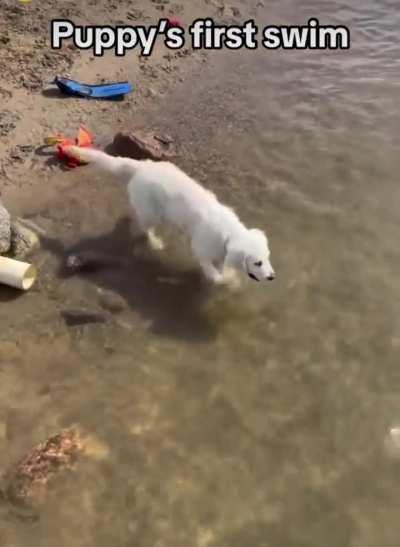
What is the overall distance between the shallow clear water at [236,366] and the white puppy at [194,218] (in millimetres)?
380

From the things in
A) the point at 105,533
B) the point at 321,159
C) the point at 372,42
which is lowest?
the point at 105,533

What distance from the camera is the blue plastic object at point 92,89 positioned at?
890 centimetres

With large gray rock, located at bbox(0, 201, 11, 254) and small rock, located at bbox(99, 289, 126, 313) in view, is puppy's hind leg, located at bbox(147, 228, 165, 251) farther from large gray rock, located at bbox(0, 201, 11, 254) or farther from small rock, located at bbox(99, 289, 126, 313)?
large gray rock, located at bbox(0, 201, 11, 254)

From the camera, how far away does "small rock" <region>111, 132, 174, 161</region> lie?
791cm

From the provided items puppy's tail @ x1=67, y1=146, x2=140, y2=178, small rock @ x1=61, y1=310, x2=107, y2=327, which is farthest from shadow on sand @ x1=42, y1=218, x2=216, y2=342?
puppy's tail @ x1=67, y1=146, x2=140, y2=178

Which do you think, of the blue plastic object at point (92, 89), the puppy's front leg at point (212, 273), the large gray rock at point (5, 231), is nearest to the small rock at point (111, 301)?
the puppy's front leg at point (212, 273)

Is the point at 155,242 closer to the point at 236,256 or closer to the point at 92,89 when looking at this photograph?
the point at 236,256

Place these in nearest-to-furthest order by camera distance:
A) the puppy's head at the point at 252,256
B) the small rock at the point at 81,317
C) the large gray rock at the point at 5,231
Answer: the puppy's head at the point at 252,256 → the small rock at the point at 81,317 → the large gray rock at the point at 5,231

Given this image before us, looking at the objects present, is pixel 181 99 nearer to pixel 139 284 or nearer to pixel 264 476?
pixel 139 284

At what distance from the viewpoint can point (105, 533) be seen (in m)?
4.67

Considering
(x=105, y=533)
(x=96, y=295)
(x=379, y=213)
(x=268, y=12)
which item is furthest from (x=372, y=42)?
(x=105, y=533)

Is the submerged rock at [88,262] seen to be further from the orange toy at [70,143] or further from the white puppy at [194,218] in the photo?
the orange toy at [70,143]

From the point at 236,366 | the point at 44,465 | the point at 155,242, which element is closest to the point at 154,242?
the point at 155,242

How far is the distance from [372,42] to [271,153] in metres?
3.54
